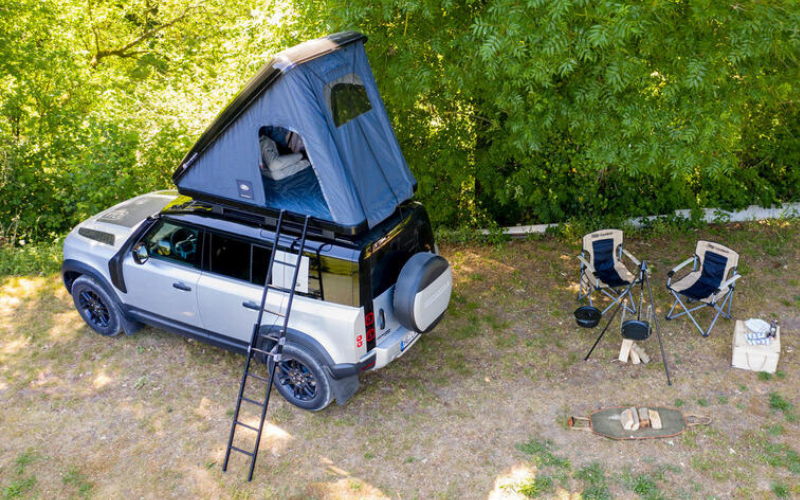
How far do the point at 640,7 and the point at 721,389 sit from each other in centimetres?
380

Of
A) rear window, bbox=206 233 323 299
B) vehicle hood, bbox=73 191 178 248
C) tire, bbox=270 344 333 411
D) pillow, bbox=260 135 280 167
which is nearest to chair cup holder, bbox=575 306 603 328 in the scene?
tire, bbox=270 344 333 411

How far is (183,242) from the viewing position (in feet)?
20.5

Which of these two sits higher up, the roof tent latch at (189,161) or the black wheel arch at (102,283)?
the roof tent latch at (189,161)

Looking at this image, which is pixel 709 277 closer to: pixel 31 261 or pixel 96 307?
pixel 96 307

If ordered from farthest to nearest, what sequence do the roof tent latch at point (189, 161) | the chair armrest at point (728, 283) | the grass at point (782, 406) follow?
the chair armrest at point (728, 283)
the roof tent latch at point (189, 161)
the grass at point (782, 406)

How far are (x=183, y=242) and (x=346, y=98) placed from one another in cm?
223

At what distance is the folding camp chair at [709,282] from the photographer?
7.06 metres

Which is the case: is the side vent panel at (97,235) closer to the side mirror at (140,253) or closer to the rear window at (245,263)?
the side mirror at (140,253)

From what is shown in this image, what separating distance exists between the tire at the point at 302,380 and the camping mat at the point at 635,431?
236cm

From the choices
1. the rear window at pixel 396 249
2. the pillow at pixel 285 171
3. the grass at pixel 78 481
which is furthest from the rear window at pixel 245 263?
the grass at pixel 78 481

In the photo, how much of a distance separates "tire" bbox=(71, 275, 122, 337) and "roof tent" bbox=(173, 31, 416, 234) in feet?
5.31

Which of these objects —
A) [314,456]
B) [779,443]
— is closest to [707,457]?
[779,443]

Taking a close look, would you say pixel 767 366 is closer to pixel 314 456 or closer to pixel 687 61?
pixel 687 61

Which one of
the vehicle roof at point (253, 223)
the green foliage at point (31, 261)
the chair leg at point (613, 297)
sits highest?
the vehicle roof at point (253, 223)
